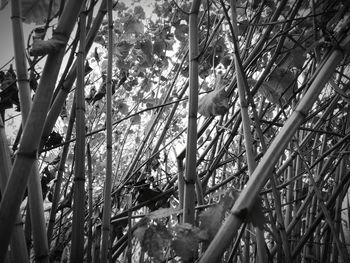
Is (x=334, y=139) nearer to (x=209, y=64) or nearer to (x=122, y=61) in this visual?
(x=209, y=64)

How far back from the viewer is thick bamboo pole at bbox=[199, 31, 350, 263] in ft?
1.07

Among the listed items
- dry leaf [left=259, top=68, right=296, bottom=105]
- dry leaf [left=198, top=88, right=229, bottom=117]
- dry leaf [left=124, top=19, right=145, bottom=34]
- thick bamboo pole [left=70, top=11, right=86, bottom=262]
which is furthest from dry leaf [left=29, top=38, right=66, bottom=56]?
dry leaf [left=124, top=19, right=145, bottom=34]

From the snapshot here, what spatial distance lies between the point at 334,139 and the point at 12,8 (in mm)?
1348

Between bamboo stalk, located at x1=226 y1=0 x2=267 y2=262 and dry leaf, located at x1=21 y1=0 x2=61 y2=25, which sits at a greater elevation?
dry leaf, located at x1=21 y1=0 x2=61 y2=25

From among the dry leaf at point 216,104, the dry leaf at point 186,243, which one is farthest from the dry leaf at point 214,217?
the dry leaf at point 216,104

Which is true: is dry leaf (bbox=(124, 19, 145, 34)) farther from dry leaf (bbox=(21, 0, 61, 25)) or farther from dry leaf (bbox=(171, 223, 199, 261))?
dry leaf (bbox=(171, 223, 199, 261))

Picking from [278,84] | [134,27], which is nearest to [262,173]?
[278,84]

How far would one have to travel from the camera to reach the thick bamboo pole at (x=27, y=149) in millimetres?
337

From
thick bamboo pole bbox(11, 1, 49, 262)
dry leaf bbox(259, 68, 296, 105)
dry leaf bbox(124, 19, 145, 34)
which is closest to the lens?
thick bamboo pole bbox(11, 1, 49, 262)

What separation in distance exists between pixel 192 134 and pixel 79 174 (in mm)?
252

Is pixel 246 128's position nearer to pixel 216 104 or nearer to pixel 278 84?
pixel 216 104

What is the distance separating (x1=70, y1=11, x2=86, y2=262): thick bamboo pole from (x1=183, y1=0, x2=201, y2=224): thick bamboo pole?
0.22 meters

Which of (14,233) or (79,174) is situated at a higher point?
(79,174)

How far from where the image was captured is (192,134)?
19.5 inches
